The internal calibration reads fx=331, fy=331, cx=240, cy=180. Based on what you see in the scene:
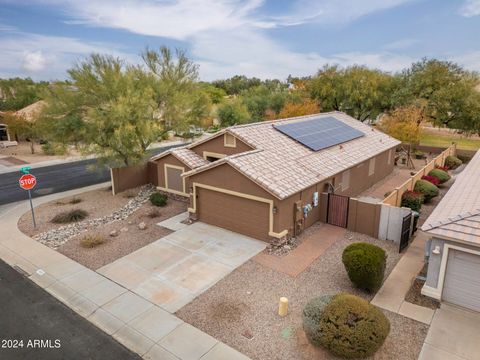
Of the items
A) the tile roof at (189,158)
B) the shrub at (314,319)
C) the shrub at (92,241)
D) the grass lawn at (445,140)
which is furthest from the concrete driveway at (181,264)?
the grass lawn at (445,140)

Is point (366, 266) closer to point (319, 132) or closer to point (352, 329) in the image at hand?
point (352, 329)

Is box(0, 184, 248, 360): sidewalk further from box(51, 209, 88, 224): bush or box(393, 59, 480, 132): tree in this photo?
box(393, 59, 480, 132): tree

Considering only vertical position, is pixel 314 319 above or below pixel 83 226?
above

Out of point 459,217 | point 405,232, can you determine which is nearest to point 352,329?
point 459,217

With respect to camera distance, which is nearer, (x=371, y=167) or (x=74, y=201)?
(x=74, y=201)

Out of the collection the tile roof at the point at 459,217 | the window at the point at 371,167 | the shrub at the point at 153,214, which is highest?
the tile roof at the point at 459,217

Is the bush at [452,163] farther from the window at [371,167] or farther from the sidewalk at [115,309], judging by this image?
the sidewalk at [115,309]
